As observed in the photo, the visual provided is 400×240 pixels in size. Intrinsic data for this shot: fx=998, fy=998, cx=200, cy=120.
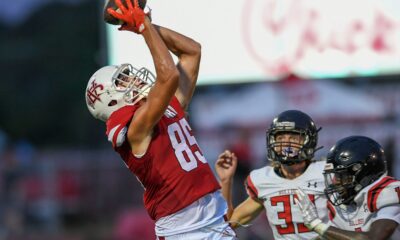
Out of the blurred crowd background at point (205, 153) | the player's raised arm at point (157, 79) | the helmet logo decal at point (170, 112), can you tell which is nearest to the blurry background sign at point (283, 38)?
the blurred crowd background at point (205, 153)

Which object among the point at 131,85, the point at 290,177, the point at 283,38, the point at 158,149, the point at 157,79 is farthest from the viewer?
the point at 283,38

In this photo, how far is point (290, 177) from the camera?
6.54 m

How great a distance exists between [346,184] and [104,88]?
60.4 inches

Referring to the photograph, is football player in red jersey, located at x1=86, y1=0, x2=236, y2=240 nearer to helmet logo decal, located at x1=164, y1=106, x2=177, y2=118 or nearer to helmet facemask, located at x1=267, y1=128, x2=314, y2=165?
helmet logo decal, located at x1=164, y1=106, x2=177, y2=118

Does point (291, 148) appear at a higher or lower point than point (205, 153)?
higher

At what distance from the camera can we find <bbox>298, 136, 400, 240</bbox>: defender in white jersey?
223 inches

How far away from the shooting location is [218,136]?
1438 cm

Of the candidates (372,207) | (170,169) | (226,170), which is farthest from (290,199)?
(170,169)

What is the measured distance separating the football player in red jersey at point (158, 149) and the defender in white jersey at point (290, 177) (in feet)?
1.57

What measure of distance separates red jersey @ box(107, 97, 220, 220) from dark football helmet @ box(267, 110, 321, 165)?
26.6 inches

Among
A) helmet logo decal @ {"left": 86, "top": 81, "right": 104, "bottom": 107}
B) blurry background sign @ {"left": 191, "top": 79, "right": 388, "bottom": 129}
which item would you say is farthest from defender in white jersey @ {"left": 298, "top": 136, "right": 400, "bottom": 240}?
blurry background sign @ {"left": 191, "top": 79, "right": 388, "bottom": 129}

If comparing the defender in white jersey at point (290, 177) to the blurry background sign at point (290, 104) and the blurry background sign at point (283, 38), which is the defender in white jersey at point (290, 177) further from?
the blurry background sign at point (283, 38)

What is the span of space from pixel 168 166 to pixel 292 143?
3.28 feet

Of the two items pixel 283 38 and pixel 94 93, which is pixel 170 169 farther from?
pixel 283 38
